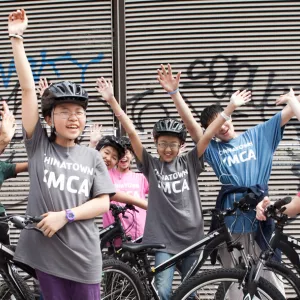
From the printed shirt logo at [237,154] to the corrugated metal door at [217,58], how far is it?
1410 millimetres

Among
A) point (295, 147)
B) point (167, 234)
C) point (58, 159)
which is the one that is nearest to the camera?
point (58, 159)

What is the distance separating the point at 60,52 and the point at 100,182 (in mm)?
3061

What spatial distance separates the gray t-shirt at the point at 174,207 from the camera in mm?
4137

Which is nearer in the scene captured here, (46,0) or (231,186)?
(231,186)

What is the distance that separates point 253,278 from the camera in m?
3.46

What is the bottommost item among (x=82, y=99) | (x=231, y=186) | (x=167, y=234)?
(x=167, y=234)

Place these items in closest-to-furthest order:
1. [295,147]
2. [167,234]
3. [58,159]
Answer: [58,159], [167,234], [295,147]

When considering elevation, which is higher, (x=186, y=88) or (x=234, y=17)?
(x=234, y=17)

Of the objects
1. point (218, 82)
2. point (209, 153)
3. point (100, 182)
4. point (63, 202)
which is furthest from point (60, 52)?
point (63, 202)

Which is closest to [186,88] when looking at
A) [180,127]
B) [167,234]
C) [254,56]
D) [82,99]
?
[254,56]

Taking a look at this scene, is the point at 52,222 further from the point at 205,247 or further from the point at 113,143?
the point at 113,143

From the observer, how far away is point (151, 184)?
4250mm

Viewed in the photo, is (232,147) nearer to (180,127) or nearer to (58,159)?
(180,127)

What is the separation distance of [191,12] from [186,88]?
2.68ft
